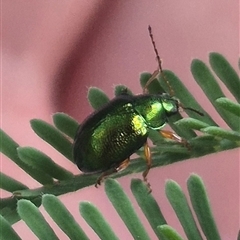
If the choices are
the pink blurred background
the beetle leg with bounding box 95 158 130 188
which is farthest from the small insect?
the pink blurred background

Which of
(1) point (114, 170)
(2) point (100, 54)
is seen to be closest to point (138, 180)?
(1) point (114, 170)

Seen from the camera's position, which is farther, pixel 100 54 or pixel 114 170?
pixel 100 54

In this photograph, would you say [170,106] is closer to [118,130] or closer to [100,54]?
[118,130]

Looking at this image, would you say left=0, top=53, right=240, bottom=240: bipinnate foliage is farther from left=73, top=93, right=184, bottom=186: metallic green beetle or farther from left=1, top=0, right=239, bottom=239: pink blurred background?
left=1, top=0, right=239, bottom=239: pink blurred background

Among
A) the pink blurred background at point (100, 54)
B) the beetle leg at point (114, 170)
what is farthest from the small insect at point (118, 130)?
the pink blurred background at point (100, 54)

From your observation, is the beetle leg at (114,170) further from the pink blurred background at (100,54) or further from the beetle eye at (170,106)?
the pink blurred background at (100,54)
